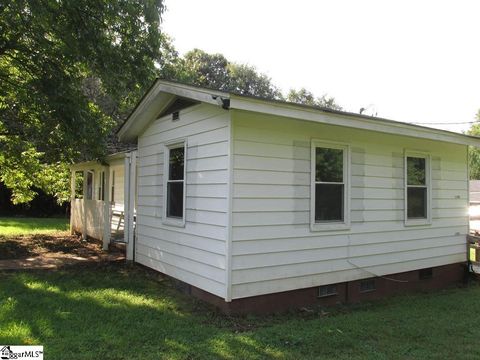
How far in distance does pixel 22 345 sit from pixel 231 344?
7.08 feet

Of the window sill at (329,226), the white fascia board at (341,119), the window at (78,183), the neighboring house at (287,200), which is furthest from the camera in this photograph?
the window at (78,183)

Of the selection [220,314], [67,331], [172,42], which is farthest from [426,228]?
[172,42]

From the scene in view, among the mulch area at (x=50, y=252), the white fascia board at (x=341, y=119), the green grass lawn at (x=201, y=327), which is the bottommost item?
the green grass lawn at (x=201, y=327)

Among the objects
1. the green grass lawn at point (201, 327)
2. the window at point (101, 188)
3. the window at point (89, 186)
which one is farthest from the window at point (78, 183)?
the green grass lawn at point (201, 327)

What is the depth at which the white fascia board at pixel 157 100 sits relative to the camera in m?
5.61

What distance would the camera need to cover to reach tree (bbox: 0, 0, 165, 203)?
820 cm

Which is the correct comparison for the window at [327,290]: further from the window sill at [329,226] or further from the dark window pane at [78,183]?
the dark window pane at [78,183]

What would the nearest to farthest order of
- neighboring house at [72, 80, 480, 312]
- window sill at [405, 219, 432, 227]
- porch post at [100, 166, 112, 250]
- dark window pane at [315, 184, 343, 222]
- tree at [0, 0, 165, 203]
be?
neighboring house at [72, 80, 480, 312], dark window pane at [315, 184, 343, 222], window sill at [405, 219, 432, 227], tree at [0, 0, 165, 203], porch post at [100, 166, 112, 250]

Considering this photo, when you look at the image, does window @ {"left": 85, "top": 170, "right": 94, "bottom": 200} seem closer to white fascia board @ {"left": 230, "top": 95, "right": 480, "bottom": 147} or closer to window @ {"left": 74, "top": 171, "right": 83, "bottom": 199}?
window @ {"left": 74, "top": 171, "right": 83, "bottom": 199}

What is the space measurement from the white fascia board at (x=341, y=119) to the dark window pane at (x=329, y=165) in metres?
0.57

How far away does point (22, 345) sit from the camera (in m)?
4.12

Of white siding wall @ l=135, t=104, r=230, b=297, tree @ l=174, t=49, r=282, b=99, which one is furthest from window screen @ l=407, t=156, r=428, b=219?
tree @ l=174, t=49, r=282, b=99

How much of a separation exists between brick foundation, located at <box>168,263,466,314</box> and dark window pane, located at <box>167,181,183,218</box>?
118 cm

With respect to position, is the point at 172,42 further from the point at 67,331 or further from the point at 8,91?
the point at 67,331
